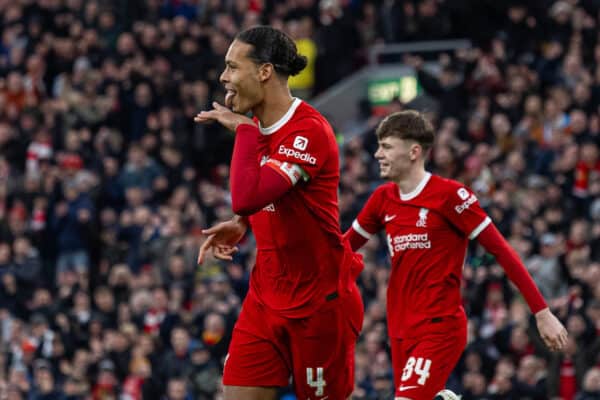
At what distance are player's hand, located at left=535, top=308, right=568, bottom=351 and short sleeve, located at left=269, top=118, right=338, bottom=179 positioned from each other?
→ 164 centimetres

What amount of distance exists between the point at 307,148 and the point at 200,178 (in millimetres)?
12293

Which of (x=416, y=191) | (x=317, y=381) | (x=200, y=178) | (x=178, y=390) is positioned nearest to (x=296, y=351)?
(x=317, y=381)

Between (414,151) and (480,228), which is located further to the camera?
(414,151)

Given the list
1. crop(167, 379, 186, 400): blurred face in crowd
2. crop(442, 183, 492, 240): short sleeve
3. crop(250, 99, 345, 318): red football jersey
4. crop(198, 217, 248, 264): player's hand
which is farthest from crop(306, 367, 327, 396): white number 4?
crop(167, 379, 186, 400): blurred face in crowd

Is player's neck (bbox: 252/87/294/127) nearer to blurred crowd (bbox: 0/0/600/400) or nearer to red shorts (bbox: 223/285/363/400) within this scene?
red shorts (bbox: 223/285/363/400)

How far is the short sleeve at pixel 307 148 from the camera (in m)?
6.90

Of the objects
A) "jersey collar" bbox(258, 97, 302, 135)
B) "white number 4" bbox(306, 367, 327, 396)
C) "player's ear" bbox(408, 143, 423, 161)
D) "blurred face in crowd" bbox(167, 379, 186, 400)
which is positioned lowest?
"blurred face in crowd" bbox(167, 379, 186, 400)

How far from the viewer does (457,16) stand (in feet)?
A: 61.7

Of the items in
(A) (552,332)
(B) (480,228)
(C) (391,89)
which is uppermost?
(C) (391,89)

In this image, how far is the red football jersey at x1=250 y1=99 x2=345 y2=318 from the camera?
22.8 ft

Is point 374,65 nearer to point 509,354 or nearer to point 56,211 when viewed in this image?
point 56,211

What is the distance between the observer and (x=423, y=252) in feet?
27.0

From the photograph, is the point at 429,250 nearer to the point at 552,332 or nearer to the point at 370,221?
the point at 370,221

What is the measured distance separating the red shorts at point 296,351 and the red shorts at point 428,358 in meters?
0.79
